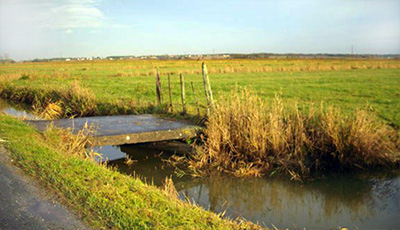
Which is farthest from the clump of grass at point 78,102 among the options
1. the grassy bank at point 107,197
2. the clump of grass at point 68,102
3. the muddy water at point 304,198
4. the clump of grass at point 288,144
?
the grassy bank at point 107,197

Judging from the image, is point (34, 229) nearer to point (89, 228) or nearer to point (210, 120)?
point (89, 228)

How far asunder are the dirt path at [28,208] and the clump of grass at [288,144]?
473 centimetres

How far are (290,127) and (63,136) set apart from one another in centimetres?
558

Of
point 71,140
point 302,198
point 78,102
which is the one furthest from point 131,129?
point 78,102

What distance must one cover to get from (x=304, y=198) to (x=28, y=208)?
18.3ft

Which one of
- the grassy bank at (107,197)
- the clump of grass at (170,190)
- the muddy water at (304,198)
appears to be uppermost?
the grassy bank at (107,197)

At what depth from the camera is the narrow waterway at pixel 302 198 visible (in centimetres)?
716

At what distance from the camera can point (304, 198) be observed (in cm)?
827

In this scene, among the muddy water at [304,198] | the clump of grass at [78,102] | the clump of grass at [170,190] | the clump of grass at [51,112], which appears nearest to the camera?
the clump of grass at [170,190]

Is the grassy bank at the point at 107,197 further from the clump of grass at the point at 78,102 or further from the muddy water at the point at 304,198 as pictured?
the clump of grass at the point at 78,102

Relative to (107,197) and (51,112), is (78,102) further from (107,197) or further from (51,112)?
(107,197)

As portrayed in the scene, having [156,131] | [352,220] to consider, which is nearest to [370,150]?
[352,220]

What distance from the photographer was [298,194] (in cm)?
846

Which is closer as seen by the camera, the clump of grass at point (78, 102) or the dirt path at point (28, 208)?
the dirt path at point (28, 208)
